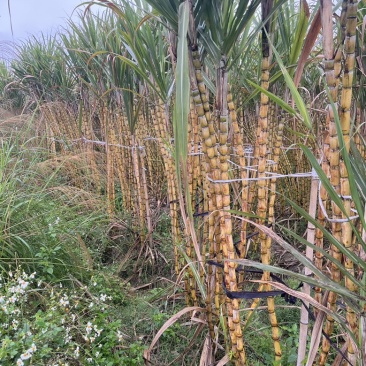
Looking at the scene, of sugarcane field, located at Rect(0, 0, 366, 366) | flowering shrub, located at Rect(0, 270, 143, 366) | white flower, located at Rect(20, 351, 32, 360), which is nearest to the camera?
sugarcane field, located at Rect(0, 0, 366, 366)

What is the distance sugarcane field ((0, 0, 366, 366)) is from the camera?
0.68 meters

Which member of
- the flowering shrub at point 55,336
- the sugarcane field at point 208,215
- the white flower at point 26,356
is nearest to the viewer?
the sugarcane field at point 208,215

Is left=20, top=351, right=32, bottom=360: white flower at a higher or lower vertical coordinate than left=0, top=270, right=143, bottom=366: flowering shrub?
higher

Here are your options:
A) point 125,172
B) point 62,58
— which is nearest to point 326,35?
point 125,172

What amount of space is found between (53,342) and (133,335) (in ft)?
1.11

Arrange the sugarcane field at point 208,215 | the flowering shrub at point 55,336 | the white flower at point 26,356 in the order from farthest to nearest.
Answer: the flowering shrub at point 55,336
the white flower at point 26,356
the sugarcane field at point 208,215

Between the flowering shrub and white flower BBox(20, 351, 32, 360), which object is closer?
white flower BBox(20, 351, 32, 360)

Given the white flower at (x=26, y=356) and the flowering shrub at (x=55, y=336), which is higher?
the white flower at (x=26, y=356)

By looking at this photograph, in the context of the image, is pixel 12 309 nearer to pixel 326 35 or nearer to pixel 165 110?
pixel 165 110

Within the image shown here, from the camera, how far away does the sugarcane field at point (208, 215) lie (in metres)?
0.68

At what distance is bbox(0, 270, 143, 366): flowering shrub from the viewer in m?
1.09

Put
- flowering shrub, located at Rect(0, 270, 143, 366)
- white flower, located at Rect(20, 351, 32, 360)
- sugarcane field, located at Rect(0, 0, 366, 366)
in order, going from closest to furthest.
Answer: sugarcane field, located at Rect(0, 0, 366, 366) → white flower, located at Rect(20, 351, 32, 360) → flowering shrub, located at Rect(0, 270, 143, 366)

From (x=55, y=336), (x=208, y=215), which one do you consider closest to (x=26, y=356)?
(x=55, y=336)

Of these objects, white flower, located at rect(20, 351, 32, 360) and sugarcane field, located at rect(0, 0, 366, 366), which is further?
white flower, located at rect(20, 351, 32, 360)
